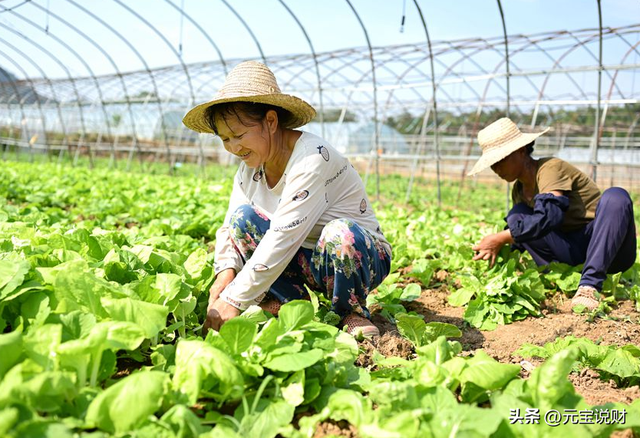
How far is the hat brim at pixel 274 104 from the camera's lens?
2.04 metres

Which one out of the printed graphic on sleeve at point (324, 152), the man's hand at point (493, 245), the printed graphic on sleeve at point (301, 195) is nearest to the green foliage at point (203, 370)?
the printed graphic on sleeve at point (301, 195)

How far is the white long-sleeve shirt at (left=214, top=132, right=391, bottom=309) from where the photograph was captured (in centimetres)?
198

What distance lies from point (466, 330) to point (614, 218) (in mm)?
1135

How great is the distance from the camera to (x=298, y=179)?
206cm

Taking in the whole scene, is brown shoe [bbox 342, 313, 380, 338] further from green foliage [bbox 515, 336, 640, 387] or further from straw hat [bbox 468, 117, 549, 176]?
straw hat [bbox 468, 117, 549, 176]

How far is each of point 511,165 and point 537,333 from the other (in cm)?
107

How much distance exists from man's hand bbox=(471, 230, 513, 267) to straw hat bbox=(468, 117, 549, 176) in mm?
387

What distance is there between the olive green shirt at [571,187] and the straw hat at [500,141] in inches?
7.9

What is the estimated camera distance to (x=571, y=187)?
3.12 metres

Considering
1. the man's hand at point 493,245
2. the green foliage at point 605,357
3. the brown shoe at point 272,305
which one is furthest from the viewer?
the man's hand at point 493,245

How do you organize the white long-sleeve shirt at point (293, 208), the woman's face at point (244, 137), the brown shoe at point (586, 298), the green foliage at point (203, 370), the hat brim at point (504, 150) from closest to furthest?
1. the green foliage at point (203, 370)
2. the white long-sleeve shirt at point (293, 208)
3. the woman's face at point (244, 137)
4. the brown shoe at point (586, 298)
5. the hat brim at point (504, 150)

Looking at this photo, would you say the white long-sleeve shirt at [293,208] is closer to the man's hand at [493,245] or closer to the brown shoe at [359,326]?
the brown shoe at [359,326]

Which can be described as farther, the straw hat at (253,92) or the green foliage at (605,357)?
the straw hat at (253,92)

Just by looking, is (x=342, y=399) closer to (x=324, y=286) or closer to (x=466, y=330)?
(x=324, y=286)
